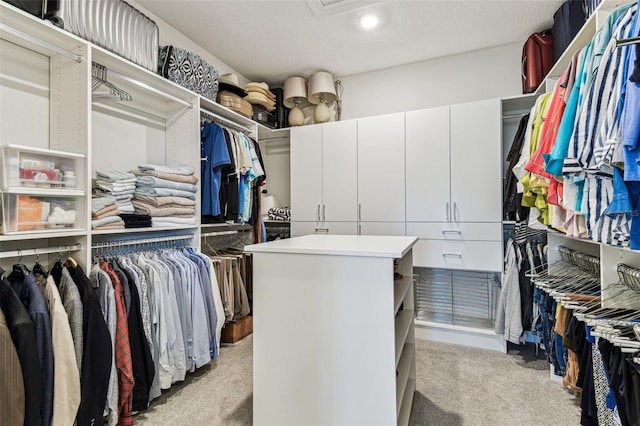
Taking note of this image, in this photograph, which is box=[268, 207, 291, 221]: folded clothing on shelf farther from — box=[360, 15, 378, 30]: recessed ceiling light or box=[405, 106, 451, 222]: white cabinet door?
box=[360, 15, 378, 30]: recessed ceiling light

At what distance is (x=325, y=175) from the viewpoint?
3309mm

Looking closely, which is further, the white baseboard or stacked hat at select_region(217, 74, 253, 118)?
stacked hat at select_region(217, 74, 253, 118)

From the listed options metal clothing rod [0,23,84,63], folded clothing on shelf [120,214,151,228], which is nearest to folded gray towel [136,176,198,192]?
folded clothing on shelf [120,214,151,228]

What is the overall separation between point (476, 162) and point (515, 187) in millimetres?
466

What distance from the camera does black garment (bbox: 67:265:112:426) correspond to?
1475 mm

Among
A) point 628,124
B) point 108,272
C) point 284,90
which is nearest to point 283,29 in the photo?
point 284,90

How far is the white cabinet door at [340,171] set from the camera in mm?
3176

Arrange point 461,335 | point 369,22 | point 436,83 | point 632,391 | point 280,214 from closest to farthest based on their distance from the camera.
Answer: point 632,391, point 369,22, point 461,335, point 436,83, point 280,214

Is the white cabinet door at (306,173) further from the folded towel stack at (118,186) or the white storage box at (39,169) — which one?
the white storage box at (39,169)

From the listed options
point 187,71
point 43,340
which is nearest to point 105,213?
point 43,340

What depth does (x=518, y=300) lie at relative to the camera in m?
2.45

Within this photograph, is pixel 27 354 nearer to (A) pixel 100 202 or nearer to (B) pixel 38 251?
(B) pixel 38 251

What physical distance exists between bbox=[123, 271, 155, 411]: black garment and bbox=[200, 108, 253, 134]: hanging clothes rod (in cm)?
159

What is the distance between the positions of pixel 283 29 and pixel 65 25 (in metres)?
1.59
